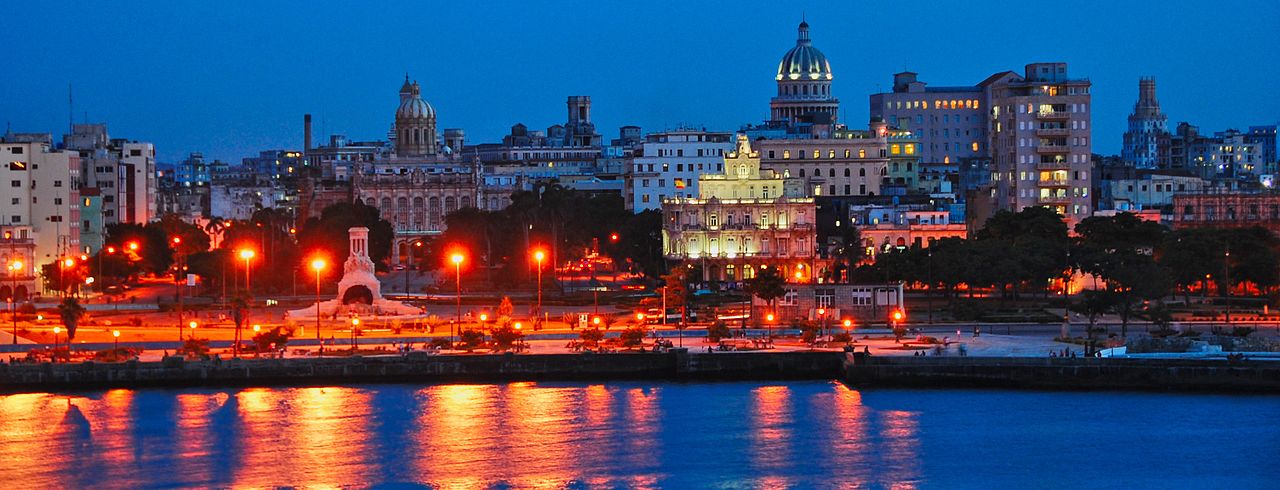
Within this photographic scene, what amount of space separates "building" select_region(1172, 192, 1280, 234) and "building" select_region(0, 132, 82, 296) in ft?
198

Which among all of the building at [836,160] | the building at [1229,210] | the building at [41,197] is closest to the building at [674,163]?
the building at [836,160]

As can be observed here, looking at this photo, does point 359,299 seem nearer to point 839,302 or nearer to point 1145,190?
point 839,302

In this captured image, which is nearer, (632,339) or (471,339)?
(632,339)

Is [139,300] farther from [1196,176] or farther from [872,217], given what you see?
[1196,176]

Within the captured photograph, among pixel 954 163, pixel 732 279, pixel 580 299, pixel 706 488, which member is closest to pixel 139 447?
pixel 706 488

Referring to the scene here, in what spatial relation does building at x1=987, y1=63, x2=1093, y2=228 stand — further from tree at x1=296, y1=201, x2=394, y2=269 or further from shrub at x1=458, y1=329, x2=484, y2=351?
shrub at x1=458, y1=329, x2=484, y2=351

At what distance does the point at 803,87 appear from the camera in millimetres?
180625

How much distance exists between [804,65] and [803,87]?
6.63 feet

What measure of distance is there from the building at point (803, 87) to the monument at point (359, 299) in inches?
3533

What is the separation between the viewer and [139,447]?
5597 cm

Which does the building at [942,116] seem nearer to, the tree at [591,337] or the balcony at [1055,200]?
the balcony at [1055,200]

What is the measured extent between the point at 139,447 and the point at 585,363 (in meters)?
18.1

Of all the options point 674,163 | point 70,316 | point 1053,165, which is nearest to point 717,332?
point 70,316

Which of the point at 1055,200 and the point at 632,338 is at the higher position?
the point at 1055,200
